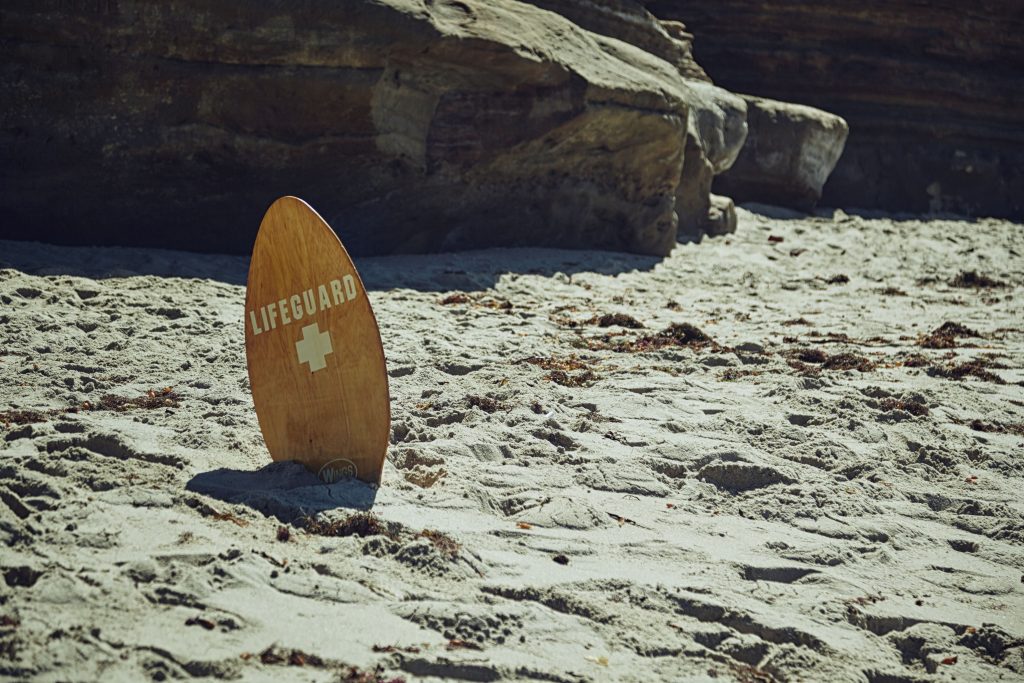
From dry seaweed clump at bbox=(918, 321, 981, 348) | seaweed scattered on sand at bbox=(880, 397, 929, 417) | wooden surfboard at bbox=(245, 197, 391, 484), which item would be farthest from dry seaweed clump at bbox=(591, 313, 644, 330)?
wooden surfboard at bbox=(245, 197, 391, 484)

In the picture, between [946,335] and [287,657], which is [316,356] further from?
[946,335]

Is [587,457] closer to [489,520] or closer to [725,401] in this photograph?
[489,520]

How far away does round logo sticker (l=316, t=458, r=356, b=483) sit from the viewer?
3580 mm

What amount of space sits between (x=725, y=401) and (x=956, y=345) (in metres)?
2.07

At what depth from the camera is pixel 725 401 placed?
4.82m

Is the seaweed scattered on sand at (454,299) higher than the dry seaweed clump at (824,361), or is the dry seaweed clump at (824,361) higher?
the dry seaweed clump at (824,361)

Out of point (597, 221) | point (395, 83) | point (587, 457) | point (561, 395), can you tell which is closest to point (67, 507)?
point (587, 457)

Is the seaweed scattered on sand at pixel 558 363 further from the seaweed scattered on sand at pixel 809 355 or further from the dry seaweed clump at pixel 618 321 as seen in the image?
the seaweed scattered on sand at pixel 809 355

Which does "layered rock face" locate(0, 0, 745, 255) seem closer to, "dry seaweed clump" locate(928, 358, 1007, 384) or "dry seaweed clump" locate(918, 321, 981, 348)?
"dry seaweed clump" locate(918, 321, 981, 348)

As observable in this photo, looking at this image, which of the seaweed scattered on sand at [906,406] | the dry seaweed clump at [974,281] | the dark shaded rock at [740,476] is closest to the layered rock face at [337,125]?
the dry seaweed clump at [974,281]

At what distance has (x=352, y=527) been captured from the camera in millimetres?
3180

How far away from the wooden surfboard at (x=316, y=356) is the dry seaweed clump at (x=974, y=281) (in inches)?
241

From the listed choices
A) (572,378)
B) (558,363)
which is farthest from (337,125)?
(572,378)

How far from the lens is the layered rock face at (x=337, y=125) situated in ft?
20.9
